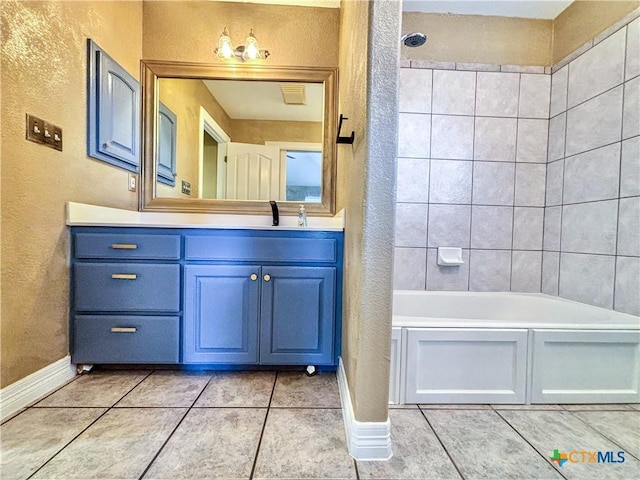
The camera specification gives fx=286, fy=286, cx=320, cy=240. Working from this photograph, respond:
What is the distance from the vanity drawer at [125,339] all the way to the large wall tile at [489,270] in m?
1.96

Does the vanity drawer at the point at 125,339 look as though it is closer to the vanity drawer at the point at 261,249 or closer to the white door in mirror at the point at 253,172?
the vanity drawer at the point at 261,249

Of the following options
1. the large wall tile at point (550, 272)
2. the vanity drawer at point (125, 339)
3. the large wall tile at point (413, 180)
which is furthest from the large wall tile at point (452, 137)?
the vanity drawer at point (125, 339)

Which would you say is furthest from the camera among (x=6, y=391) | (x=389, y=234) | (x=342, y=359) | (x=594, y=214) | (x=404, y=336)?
(x=594, y=214)

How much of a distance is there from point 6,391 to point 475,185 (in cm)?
274

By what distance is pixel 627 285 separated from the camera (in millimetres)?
1539

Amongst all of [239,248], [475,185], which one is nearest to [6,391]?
[239,248]

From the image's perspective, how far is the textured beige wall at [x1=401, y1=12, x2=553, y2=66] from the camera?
201 cm

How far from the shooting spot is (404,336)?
1309mm

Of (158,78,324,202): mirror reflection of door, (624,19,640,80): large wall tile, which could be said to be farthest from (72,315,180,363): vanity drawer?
(624,19,640,80): large wall tile

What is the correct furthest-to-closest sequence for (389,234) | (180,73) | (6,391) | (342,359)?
(180,73), (342,359), (6,391), (389,234)

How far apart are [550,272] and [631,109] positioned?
3.44 ft

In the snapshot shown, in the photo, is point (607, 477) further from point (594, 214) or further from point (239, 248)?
point (239, 248)

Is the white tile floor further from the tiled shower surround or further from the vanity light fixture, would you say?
the vanity light fixture

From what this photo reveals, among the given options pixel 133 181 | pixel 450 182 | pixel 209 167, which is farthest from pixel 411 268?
pixel 133 181
